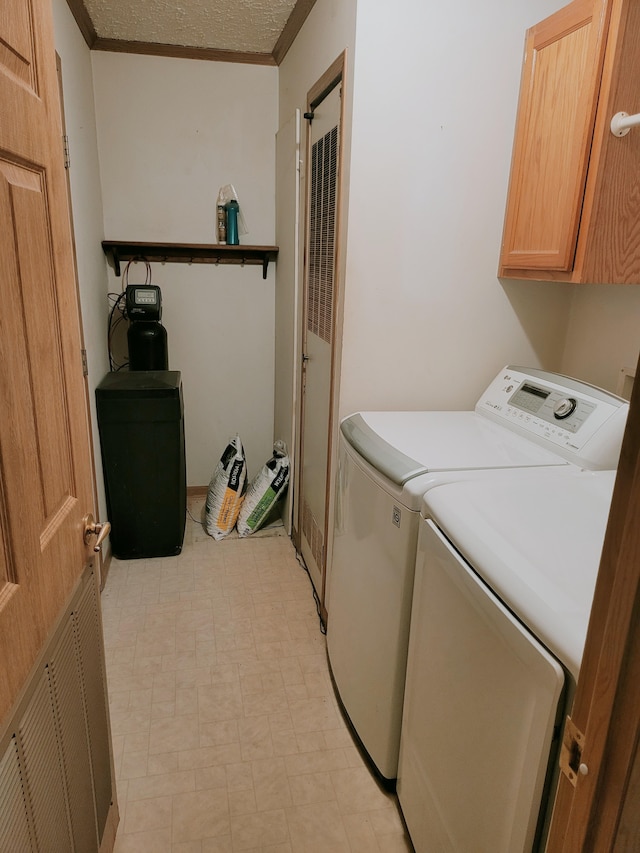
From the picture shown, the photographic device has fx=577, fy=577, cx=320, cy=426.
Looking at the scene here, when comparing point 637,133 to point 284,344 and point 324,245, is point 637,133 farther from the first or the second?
point 284,344

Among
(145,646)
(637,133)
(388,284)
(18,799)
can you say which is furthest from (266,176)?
(18,799)

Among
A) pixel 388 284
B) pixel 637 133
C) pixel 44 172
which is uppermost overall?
pixel 637 133

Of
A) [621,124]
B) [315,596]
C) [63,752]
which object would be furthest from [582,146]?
[315,596]

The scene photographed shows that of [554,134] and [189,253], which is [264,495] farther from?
[554,134]

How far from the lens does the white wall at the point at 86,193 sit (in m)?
2.35

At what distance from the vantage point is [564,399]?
5.76 ft

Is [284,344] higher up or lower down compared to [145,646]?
higher up

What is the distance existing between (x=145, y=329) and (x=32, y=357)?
2.24m

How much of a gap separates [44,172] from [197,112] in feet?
8.35

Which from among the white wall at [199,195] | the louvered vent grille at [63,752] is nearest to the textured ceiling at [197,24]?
the white wall at [199,195]

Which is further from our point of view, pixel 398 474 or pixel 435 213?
pixel 435 213

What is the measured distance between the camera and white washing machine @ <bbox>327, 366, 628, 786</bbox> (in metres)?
1.53

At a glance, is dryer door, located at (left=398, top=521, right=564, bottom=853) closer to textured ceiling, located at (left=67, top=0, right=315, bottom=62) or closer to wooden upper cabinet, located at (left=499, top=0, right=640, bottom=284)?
wooden upper cabinet, located at (left=499, top=0, right=640, bottom=284)

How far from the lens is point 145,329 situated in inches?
120
